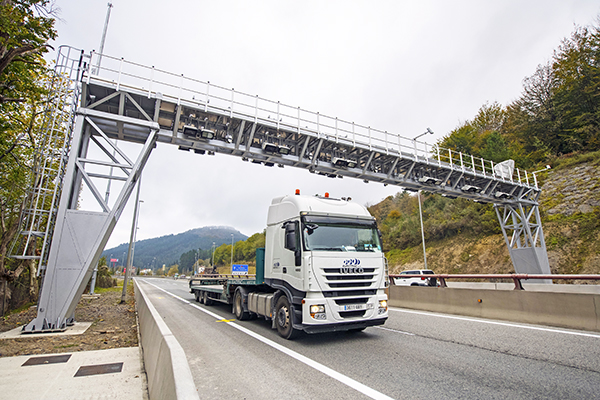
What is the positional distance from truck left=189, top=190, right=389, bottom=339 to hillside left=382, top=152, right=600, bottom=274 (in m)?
21.5

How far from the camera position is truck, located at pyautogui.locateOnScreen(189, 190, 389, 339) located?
6.66 m

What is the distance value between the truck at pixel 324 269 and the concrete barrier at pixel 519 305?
414 centimetres

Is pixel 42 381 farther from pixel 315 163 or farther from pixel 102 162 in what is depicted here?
pixel 315 163

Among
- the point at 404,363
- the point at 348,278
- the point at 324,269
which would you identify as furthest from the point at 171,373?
the point at 348,278

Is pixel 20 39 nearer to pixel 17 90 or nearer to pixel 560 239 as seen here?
pixel 17 90

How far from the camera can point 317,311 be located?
21.3 feet

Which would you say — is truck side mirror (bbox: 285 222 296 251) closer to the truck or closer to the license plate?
the truck

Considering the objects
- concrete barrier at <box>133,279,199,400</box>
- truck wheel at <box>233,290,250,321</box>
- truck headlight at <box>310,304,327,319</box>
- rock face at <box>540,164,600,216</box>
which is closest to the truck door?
truck headlight at <box>310,304,327,319</box>

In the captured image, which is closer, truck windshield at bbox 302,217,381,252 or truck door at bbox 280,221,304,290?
truck door at bbox 280,221,304,290

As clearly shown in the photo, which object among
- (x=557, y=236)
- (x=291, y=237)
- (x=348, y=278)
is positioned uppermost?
(x=557, y=236)

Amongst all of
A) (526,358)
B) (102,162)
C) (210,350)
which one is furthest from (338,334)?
(102,162)

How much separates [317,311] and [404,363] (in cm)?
194

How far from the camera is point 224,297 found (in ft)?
40.1

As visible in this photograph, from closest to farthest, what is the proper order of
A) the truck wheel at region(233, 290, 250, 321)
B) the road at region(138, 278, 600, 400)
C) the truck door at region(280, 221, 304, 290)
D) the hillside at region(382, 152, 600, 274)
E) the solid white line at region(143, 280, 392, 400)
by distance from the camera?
the solid white line at region(143, 280, 392, 400), the road at region(138, 278, 600, 400), the truck door at region(280, 221, 304, 290), the truck wheel at region(233, 290, 250, 321), the hillside at region(382, 152, 600, 274)
